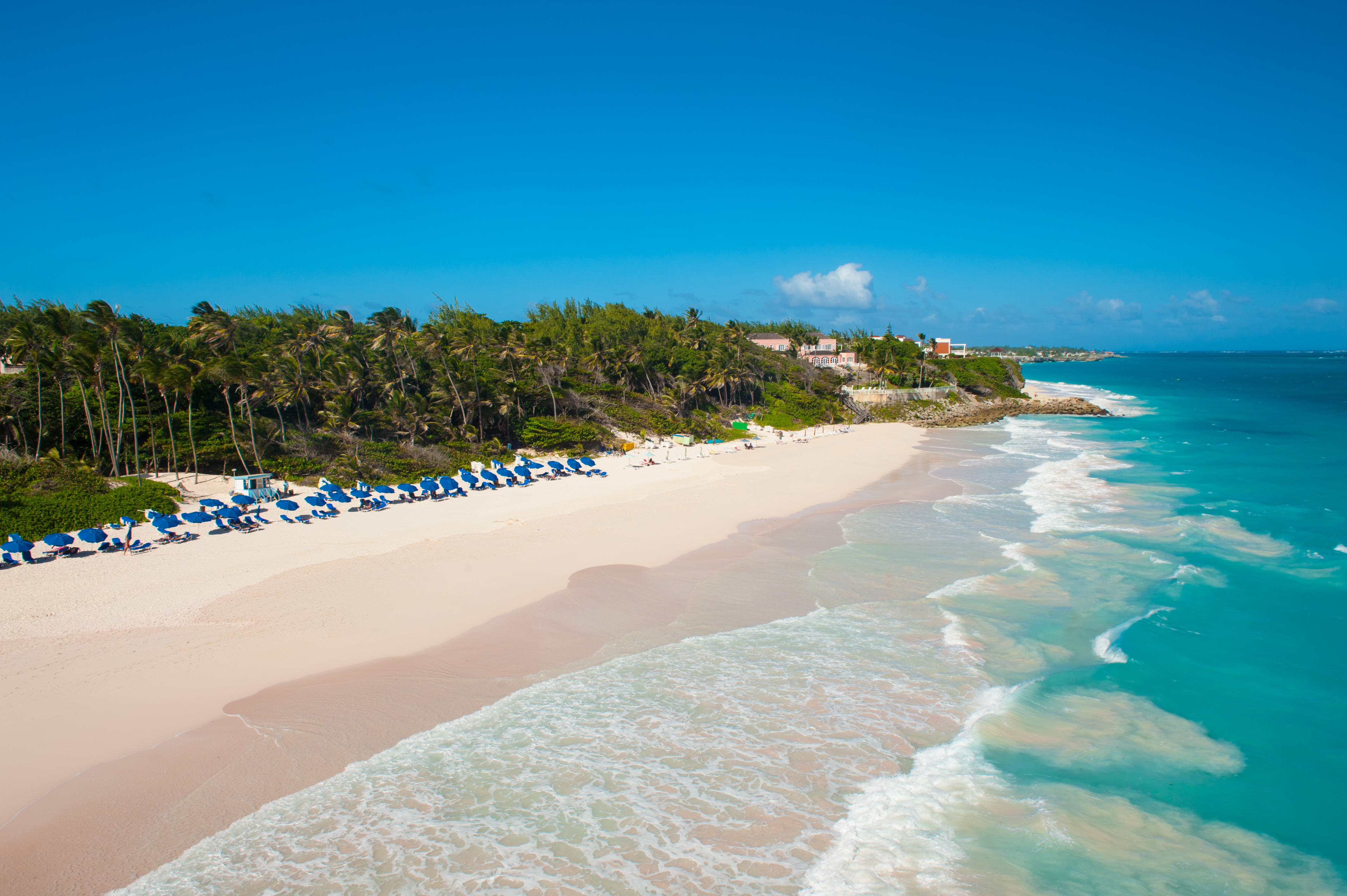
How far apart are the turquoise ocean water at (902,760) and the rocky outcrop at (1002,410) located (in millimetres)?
42508

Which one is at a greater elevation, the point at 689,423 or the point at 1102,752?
the point at 689,423

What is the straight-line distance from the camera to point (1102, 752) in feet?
35.3

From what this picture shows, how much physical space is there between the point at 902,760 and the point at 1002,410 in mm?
64253

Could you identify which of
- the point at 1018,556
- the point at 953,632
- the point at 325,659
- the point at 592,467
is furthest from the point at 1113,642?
the point at 592,467

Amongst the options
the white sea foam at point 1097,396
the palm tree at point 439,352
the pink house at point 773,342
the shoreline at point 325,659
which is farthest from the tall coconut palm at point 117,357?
the white sea foam at point 1097,396

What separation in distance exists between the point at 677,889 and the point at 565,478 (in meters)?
25.5

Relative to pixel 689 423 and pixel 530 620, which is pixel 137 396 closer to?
pixel 530 620

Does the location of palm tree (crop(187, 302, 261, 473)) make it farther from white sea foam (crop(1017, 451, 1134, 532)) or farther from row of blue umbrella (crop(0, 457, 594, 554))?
white sea foam (crop(1017, 451, 1134, 532))

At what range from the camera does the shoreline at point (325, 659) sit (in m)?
8.86

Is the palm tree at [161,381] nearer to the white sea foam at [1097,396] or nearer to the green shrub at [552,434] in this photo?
the green shrub at [552,434]

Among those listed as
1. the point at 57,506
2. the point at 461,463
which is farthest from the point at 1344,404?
the point at 57,506

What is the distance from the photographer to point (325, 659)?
13.1 metres

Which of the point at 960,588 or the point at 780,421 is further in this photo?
the point at 780,421

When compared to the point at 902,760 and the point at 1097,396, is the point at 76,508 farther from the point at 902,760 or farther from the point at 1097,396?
the point at 1097,396
